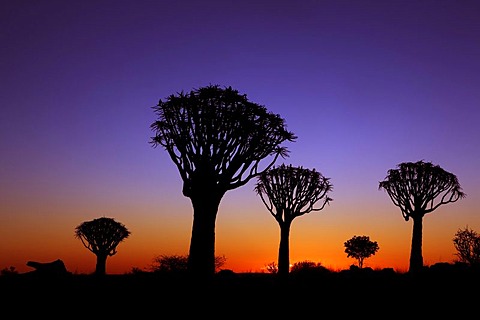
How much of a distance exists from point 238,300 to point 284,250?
15262 millimetres

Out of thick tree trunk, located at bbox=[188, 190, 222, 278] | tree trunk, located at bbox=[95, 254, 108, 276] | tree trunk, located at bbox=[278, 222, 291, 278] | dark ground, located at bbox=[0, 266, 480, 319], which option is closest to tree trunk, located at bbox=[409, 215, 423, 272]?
tree trunk, located at bbox=[278, 222, 291, 278]

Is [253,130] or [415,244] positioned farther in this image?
[415,244]

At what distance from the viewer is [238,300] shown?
1193 centimetres

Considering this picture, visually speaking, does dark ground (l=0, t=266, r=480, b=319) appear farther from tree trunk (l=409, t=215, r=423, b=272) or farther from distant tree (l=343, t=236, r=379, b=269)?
distant tree (l=343, t=236, r=379, b=269)

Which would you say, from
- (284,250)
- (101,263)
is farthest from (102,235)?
(284,250)

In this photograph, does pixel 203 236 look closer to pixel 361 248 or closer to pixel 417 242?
pixel 417 242

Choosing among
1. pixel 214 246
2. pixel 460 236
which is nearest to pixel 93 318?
pixel 214 246

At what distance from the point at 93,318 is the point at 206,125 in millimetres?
9611

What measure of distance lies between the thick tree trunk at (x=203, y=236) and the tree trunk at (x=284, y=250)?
10.4m

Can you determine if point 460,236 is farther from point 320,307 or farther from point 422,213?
point 320,307

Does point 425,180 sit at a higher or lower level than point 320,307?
higher

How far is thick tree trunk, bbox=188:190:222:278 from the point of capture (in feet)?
53.4

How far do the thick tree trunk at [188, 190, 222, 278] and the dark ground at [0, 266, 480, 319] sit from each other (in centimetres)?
96

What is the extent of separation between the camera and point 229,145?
17.3 metres
